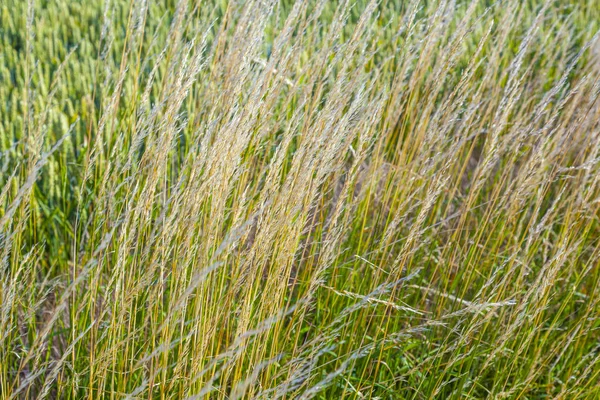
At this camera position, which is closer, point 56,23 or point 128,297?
point 128,297

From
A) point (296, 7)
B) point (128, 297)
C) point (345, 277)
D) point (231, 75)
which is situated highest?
point (296, 7)

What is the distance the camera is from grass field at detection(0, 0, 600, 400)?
161 centimetres

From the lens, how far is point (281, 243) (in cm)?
173

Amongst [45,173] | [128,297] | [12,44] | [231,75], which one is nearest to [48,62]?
[12,44]

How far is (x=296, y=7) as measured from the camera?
1946 mm

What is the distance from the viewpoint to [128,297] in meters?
1.56

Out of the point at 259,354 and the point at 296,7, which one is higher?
the point at 296,7

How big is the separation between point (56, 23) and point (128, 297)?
7.65 ft

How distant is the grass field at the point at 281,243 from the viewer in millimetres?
1611

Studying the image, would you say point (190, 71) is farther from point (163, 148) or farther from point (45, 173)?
point (45, 173)

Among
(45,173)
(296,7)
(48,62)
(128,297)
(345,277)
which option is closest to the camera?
(128,297)

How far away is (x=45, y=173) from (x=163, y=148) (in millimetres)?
1370

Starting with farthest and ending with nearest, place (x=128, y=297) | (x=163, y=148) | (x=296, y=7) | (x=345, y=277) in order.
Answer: (x=345, y=277) → (x=296, y=7) → (x=163, y=148) → (x=128, y=297)

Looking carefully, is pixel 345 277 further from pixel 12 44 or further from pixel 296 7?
pixel 12 44
